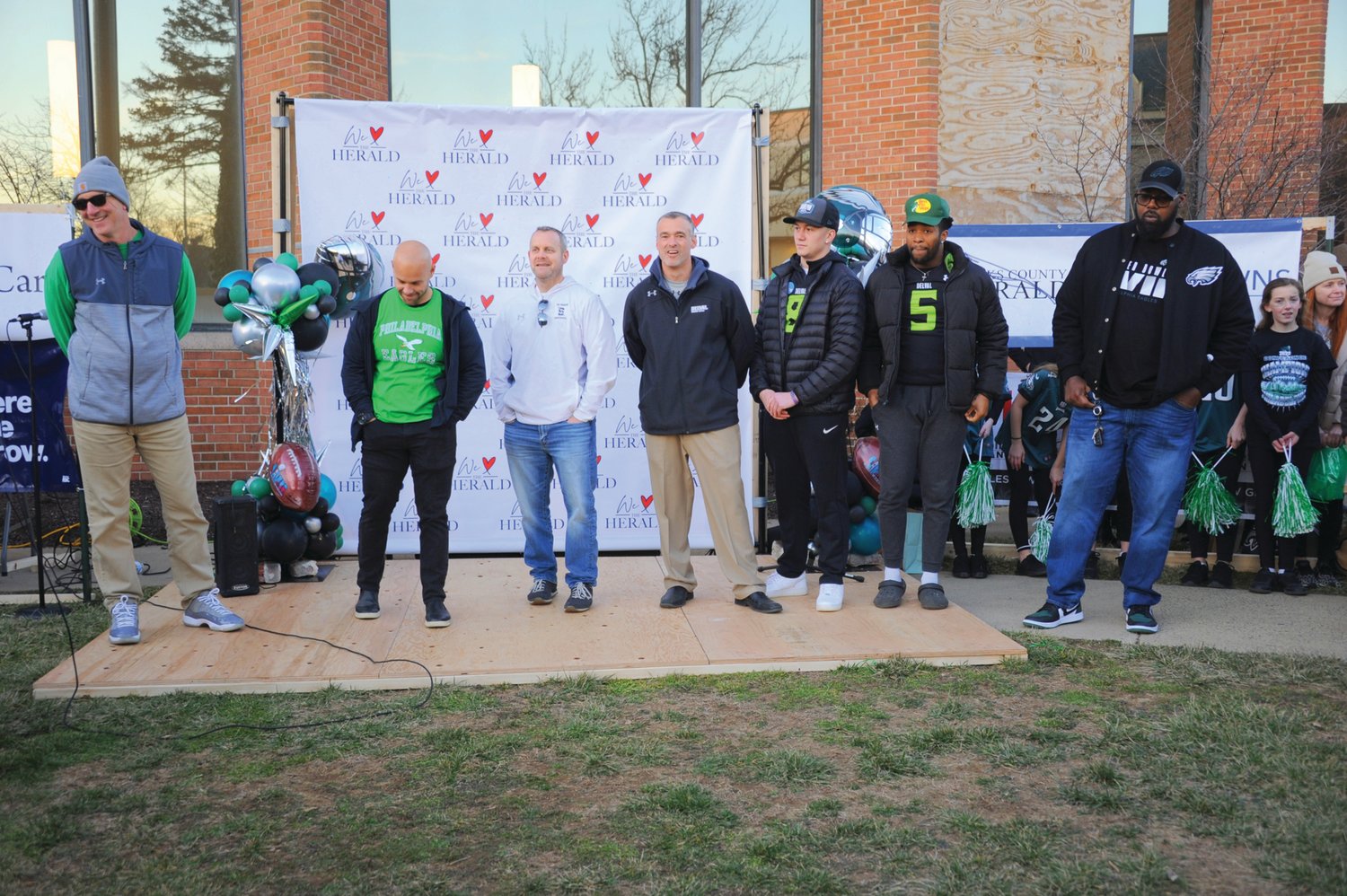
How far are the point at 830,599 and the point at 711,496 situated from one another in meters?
0.79

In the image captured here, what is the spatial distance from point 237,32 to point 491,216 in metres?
3.84

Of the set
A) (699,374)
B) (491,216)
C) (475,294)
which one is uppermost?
(491,216)

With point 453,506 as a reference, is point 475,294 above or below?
above

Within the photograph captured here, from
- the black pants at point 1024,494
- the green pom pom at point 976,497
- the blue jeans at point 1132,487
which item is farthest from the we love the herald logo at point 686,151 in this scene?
the blue jeans at point 1132,487

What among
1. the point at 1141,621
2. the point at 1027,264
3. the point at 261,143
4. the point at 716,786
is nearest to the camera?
the point at 716,786

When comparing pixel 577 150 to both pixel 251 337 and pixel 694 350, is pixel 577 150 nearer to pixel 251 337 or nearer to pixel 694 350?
pixel 694 350

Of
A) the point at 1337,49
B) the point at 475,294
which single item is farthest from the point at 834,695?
the point at 1337,49

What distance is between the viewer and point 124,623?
528 centimetres

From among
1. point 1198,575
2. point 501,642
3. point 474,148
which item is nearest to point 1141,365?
point 1198,575

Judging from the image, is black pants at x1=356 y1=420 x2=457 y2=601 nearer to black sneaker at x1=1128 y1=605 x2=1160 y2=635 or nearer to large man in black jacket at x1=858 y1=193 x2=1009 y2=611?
large man in black jacket at x1=858 y1=193 x2=1009 y2=611

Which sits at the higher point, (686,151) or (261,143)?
(261,143)

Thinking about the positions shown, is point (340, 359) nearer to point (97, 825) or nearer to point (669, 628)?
point (669, 628)

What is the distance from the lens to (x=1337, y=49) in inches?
472

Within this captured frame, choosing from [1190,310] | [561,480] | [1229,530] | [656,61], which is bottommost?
[1229,530]
